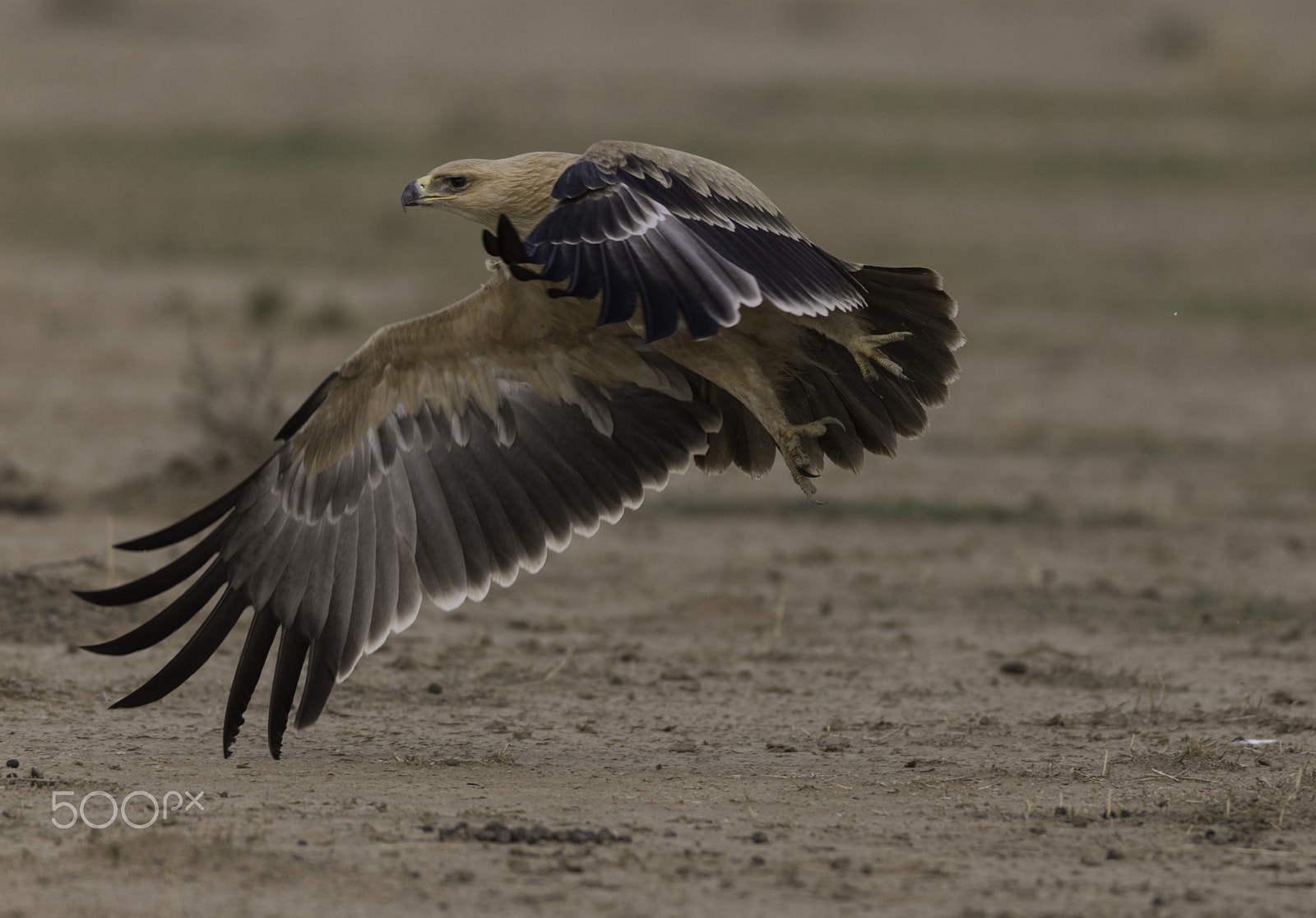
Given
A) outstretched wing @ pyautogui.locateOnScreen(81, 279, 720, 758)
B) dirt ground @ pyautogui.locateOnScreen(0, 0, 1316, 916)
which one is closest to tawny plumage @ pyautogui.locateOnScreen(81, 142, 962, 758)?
outstretched wing @ pyautogui.locateOnScreen(81, 279, 720, 758)

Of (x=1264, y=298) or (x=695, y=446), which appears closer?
(x=695, y=446)

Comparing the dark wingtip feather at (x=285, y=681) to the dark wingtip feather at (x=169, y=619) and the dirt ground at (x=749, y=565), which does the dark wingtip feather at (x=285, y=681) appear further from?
the dark wingtip feather at (x=169, y=619)

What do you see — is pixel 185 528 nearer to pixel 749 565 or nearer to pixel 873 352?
pixel 873 352

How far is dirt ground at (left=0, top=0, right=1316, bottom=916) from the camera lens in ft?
14.1

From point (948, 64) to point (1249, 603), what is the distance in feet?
68.6

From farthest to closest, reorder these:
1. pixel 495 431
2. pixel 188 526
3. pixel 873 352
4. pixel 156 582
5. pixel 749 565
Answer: pixel 749 565, pixel 495 431, pixel 873 352, pixel 188 526, pixel 156 582

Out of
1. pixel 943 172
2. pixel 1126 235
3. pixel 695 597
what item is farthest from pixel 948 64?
pixel 695 597

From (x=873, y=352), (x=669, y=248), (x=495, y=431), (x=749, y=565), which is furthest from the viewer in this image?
(x=749, y=565)

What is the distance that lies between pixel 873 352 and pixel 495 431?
1222 millimetres

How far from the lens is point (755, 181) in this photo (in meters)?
19.4

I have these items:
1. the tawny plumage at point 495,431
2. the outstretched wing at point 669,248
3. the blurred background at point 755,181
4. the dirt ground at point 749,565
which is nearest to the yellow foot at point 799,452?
the tawny plumage at point 495,431

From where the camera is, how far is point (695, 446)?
5652mm

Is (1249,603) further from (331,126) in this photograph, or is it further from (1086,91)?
(1086,91)

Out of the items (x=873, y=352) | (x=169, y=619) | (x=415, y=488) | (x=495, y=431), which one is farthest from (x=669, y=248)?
(x=169, y=619)
